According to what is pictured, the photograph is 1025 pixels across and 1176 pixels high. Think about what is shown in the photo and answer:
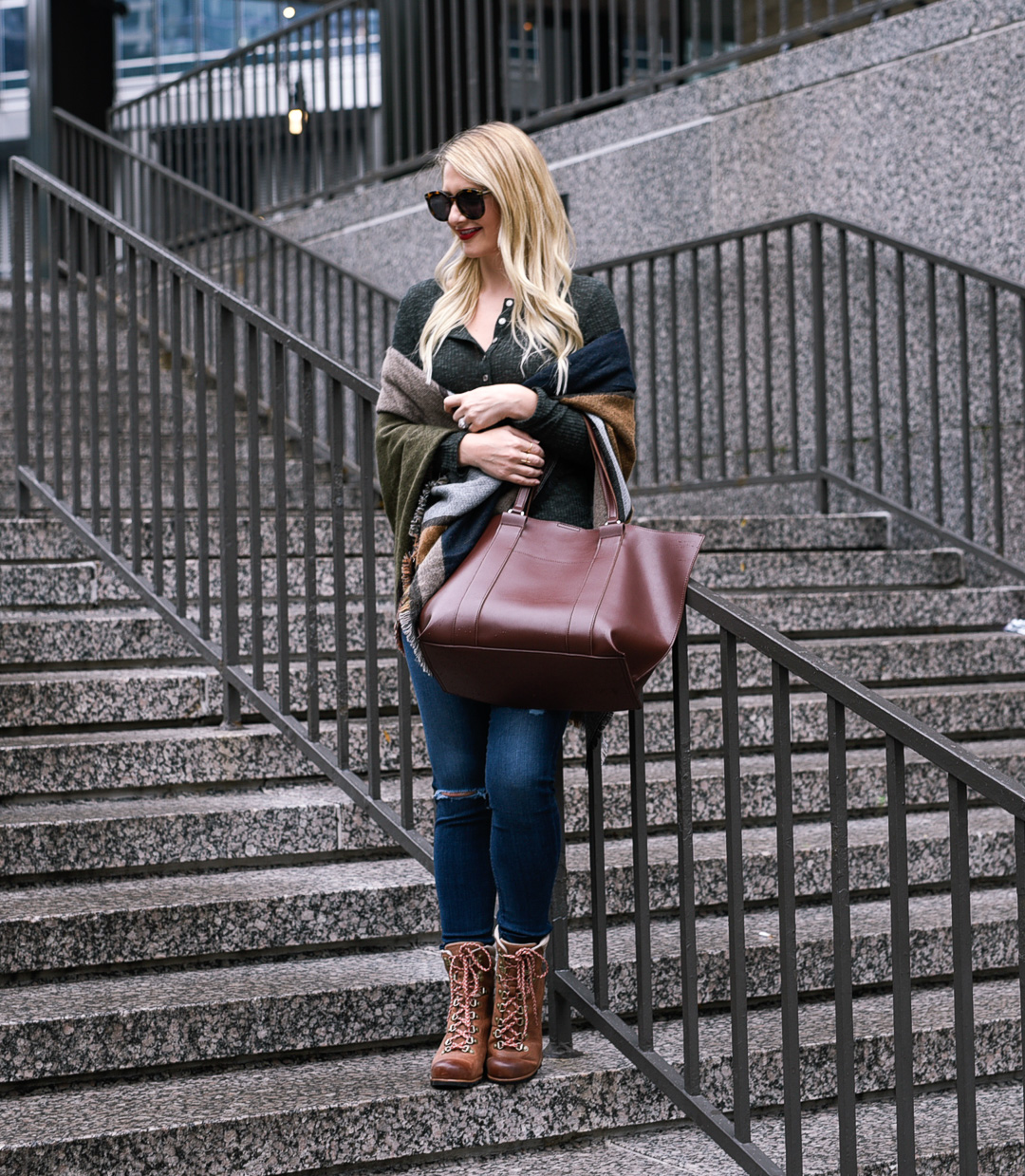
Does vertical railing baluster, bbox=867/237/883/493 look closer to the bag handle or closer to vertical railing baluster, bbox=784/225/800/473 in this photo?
vertical railing baluster, bbox=784/225/800/473

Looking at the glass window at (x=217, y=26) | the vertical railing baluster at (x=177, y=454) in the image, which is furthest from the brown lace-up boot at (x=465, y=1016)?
the glass window at (x=217, y=26)

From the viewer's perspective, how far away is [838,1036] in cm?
227

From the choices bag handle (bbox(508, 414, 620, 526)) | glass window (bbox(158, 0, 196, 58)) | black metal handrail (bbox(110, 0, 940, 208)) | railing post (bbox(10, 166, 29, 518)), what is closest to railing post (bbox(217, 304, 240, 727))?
railing post (bbox(10, 166, 29, 518))

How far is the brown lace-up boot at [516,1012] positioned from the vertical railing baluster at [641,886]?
19 cm

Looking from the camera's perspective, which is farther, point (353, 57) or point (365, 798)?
point (353, 57)

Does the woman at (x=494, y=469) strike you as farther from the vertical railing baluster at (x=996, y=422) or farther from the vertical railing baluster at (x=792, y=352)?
the vertical railing baluster at (x=792, y=352)

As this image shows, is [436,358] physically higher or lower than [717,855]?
higher

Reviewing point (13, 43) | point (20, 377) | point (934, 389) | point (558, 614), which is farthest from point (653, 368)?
point (13, 43)

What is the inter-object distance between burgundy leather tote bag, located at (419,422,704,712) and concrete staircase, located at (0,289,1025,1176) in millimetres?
793

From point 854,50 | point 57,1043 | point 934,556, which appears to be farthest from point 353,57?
point 57,1043

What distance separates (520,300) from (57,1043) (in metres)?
1.57

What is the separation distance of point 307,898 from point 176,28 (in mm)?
22338

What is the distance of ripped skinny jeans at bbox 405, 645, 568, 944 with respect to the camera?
2.39 metres

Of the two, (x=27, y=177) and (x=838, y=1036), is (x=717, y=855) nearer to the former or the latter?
(x=838, y=1036)
